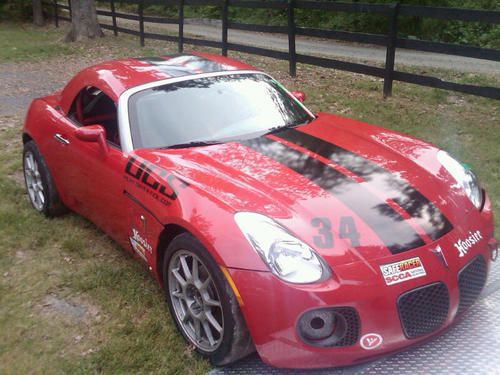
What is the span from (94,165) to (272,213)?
1.63 m

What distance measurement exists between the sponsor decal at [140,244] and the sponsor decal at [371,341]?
4.53 ft

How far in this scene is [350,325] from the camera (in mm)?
2455

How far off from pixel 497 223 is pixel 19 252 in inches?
150

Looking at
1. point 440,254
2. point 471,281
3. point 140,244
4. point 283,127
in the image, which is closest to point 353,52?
point 283,127

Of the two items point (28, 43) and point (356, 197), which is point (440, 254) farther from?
point (28, 43)

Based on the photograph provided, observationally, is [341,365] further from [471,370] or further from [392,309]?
[471,370]

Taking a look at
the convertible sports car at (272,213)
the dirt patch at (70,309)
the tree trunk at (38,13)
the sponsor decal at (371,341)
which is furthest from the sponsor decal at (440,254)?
the tree trunk at (38,13)

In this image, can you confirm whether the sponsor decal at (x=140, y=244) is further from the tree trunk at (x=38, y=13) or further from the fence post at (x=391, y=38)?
the tree trunk at (x=38, y=13)

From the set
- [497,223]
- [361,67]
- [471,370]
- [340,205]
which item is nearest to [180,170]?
[340,205]

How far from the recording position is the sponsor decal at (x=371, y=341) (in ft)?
8.08

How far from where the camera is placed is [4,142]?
7.16m

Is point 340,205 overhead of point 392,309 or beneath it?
overhead

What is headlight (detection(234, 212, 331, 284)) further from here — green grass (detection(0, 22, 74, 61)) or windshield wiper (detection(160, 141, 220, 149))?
green grass (detection(0, 22, 74, 61))

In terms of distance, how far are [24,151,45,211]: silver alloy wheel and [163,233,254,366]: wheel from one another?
7.45 ft
